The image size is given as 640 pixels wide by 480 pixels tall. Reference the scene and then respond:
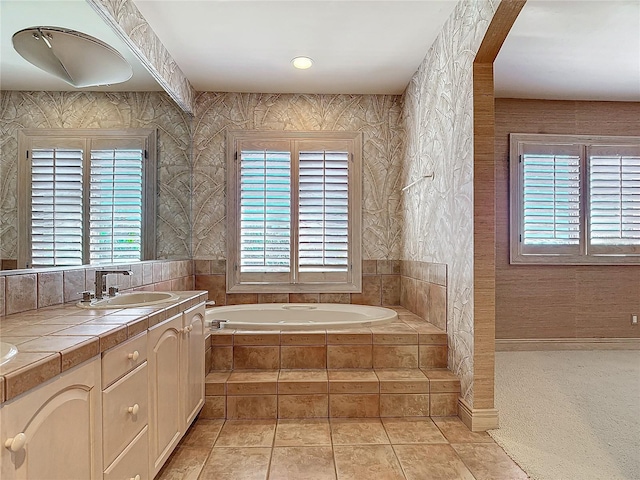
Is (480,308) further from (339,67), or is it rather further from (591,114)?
(591,114)

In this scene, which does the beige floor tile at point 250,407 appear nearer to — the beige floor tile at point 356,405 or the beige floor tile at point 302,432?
the beige floor tile at point 302,432

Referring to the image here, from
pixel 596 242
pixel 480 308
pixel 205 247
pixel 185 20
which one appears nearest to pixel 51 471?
pixel 480 308

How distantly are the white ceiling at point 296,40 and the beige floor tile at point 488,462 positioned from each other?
255cm

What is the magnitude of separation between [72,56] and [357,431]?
246 centimetres

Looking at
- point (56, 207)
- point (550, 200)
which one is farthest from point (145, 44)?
point (550, 200)

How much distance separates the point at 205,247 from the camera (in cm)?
392

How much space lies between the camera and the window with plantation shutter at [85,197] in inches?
69.7

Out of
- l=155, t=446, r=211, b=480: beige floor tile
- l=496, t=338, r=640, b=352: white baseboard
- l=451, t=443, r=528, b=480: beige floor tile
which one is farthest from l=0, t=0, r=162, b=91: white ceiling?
l=496, t=338, r=640, b=352: white baseboard

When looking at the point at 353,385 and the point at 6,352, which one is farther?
the point at 353,385

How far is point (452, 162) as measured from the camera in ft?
8.70

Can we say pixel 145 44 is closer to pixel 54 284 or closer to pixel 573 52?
pixel 54 284

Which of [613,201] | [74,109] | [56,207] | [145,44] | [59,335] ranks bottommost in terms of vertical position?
[59,335]

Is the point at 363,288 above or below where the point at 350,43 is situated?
below

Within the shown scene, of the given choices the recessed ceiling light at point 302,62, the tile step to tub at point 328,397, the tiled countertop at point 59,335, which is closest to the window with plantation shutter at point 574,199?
the tile step to tub at point 328,397
